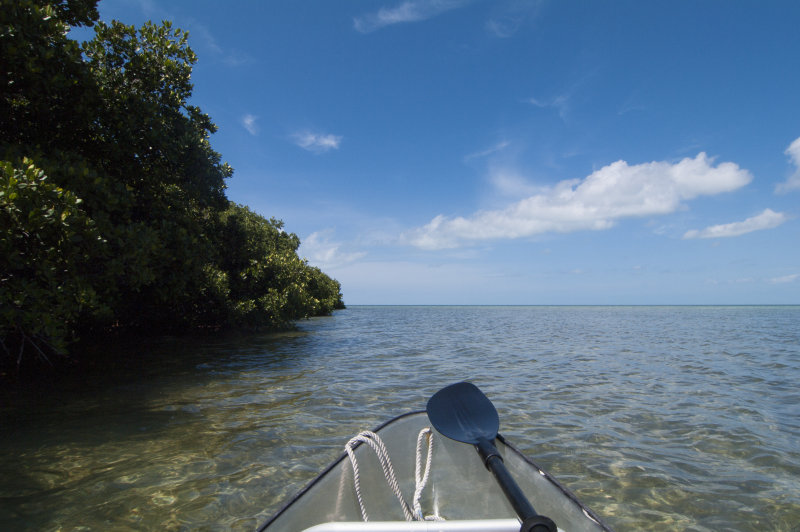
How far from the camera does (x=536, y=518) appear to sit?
191 cm

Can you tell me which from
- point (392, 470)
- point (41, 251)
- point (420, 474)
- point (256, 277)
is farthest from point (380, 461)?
point (256, 277)

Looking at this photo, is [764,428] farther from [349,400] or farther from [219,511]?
[219,511]

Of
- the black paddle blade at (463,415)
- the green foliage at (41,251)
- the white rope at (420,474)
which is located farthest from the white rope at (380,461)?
the green foliage at (41,251)

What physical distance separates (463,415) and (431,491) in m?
0.76

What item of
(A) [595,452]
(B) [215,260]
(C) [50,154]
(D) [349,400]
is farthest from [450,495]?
(B) [215,260]

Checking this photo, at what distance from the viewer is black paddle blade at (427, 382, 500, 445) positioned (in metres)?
→ 3.63

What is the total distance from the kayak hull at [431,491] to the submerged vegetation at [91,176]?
6402mm

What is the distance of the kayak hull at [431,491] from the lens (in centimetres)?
264

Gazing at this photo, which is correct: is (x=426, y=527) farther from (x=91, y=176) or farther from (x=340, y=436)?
(x=91, y=176)

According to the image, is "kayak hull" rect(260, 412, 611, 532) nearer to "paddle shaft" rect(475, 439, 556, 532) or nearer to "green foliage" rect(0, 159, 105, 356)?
"paddle shaft" rect(475, 439, 556, 532)

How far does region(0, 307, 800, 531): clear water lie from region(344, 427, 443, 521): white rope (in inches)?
50.5

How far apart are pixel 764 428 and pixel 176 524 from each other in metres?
8.28

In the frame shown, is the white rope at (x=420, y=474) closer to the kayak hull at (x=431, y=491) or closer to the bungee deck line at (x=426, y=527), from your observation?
the kayak hull at (x=431, y=491)

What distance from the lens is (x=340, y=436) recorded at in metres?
5.85
